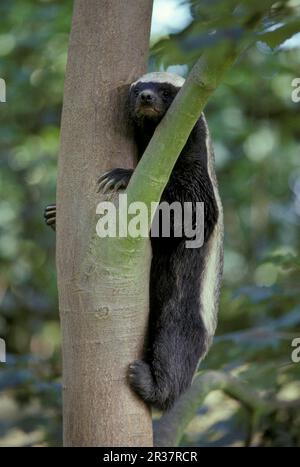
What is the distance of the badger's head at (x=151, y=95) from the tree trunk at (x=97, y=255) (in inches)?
4.3

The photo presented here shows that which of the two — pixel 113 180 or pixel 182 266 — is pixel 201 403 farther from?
pixel 113 180

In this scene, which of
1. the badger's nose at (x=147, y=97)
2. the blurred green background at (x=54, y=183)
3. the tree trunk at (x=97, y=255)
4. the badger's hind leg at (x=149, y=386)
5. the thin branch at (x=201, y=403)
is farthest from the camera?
the blurred green background at (x=54, y=183)

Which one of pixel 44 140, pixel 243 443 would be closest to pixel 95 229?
pixel 243 443

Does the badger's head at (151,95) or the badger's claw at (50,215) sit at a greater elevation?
the badger's head at (151,95)

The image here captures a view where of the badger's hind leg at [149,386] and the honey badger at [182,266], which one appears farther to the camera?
the honey badger at [182,266]

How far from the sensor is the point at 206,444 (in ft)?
12.5

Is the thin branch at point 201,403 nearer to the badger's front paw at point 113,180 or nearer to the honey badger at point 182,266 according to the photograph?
the honey badger at point 182,266

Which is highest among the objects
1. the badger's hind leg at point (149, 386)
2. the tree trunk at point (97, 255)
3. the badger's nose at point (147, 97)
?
the badger's nose at point (147, 97)

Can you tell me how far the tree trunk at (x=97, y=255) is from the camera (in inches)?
97.9

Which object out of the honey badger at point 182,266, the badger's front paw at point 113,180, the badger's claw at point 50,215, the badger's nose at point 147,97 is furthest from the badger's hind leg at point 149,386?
the badger's nose at point 147,97

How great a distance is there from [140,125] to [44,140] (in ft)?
14.8

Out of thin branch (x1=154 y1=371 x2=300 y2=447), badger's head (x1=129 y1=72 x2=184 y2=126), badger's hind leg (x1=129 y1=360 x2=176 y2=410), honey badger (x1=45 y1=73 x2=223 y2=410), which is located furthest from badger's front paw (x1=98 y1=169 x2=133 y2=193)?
thin branch (x1=154 y1=371 x2=300 y2=447)

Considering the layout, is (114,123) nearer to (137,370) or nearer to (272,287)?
(137,370)

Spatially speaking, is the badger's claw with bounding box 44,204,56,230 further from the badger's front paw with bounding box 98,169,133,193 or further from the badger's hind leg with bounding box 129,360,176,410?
the badger's hind leg with bounding box 129,360,176,410
